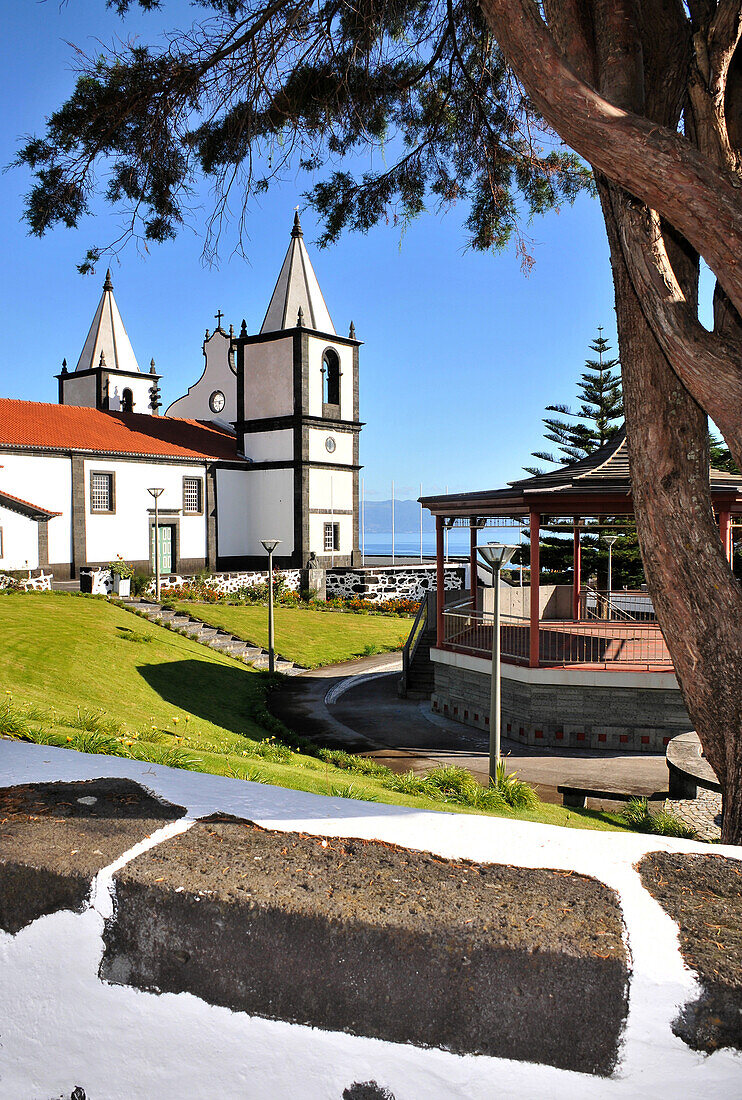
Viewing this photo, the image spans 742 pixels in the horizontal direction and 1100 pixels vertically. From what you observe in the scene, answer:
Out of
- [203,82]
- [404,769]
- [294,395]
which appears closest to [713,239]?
[203,82]

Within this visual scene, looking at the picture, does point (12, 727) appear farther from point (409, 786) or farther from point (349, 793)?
point (409, 786)

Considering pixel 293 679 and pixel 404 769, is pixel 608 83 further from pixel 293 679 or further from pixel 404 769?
pixel 293 679

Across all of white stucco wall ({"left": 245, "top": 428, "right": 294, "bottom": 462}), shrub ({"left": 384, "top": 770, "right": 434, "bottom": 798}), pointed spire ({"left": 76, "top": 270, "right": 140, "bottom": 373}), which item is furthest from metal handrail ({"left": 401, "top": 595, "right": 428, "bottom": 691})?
pointed spire ({"left": 76, "top": 270, "right": 140, "bottom": 373})

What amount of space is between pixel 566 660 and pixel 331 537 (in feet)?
66.7

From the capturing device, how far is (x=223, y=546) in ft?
102

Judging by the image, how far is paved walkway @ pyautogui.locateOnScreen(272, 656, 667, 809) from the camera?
10.2 metres

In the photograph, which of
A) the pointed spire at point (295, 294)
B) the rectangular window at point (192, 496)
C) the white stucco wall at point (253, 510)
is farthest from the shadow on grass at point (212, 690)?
the pointed spire at point (295, 294)

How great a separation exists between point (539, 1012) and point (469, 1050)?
16 centimetres

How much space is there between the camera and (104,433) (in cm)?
2828

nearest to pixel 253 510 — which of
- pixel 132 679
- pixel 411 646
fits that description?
pixel 411 646

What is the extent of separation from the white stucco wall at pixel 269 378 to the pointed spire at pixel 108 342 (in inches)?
292

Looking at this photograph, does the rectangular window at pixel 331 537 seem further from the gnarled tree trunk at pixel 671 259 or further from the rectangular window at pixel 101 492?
the gnarled tree trunk at pixel 671 259

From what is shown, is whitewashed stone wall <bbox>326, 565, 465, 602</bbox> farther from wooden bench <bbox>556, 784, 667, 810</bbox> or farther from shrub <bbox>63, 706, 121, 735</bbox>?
shrub <bbox>63, 706, 121, 735</bbox>

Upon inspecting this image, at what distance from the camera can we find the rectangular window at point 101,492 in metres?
27.0
